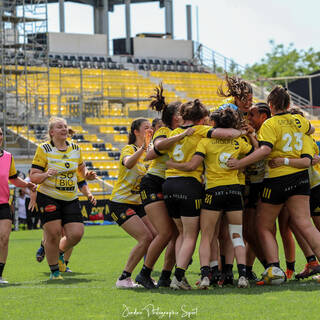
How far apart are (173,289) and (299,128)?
2068mm

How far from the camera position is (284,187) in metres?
7.46

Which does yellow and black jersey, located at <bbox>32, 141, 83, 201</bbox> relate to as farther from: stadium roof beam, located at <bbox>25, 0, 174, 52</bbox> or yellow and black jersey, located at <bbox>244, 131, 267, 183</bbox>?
stadium roof beam, located at <bbox>25, 0, 174, 52</bbox>

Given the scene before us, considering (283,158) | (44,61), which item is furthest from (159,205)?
(44,61)

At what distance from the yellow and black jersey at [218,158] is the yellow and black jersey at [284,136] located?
39 cm

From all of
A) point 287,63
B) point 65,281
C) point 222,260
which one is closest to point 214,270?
point 222,260

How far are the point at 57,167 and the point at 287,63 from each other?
219 feet

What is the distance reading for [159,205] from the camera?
7.60 meters

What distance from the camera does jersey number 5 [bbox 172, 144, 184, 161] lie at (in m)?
7.36

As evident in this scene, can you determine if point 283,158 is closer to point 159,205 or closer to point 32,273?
point 159,205

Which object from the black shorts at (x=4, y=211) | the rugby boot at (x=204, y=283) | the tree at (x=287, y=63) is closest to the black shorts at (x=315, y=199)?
the rugby boot at (x=204, y=283)

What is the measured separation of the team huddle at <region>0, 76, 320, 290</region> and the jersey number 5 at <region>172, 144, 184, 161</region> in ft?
0.03

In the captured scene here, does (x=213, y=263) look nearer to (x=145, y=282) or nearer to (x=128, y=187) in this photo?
(x=145, y=282)

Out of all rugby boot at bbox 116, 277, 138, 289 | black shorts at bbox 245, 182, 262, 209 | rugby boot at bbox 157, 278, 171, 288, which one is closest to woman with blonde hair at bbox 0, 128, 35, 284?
rugby boot at bbox 116, 277, 138, 289

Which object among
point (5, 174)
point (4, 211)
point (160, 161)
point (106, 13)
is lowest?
point (4, 211)
